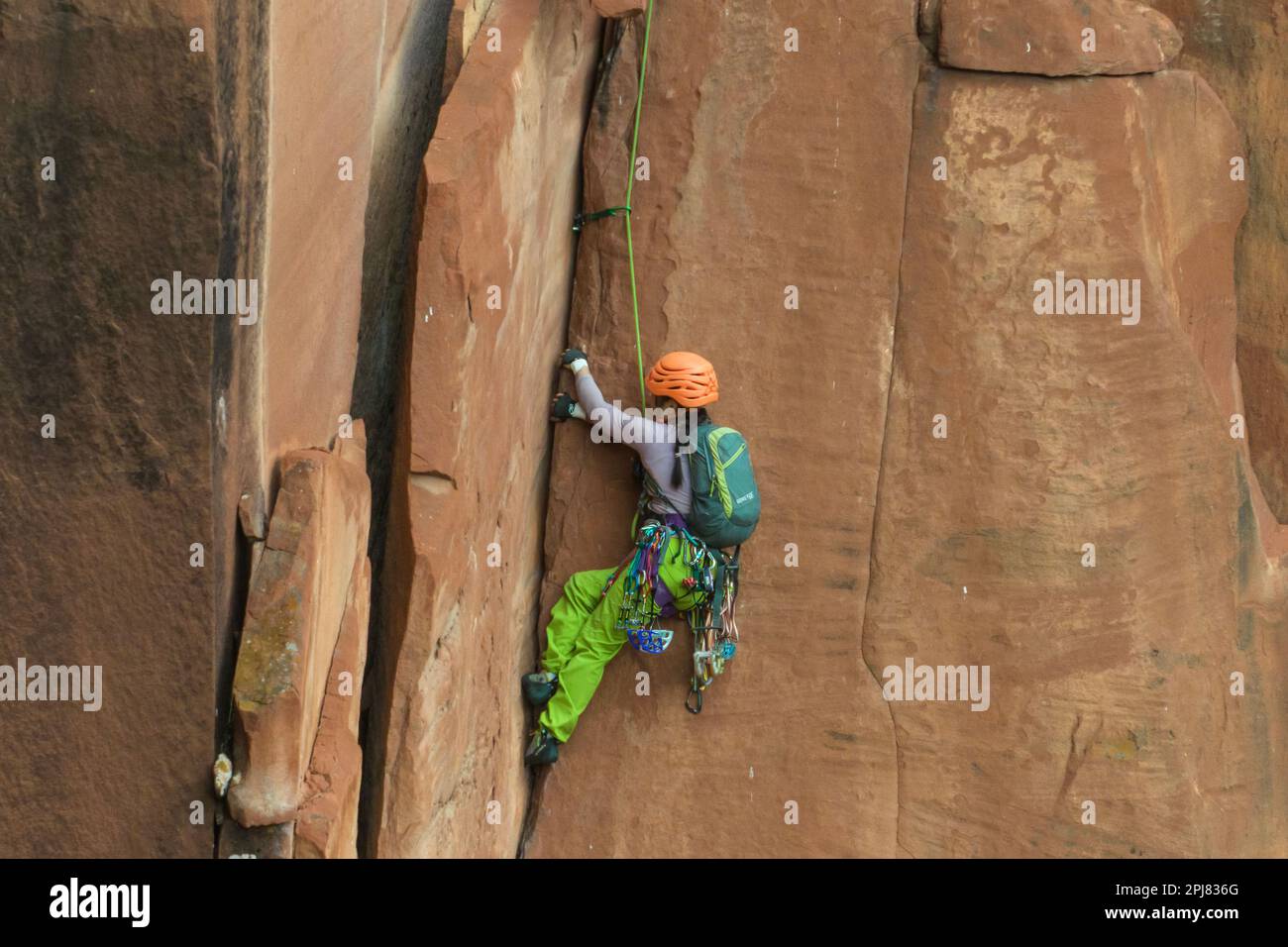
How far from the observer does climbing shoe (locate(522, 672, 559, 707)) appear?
6.65 meters

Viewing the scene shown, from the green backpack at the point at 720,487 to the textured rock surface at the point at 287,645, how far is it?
1.82 meters

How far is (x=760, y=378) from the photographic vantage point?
673 centimetres

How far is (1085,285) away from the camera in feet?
21.8

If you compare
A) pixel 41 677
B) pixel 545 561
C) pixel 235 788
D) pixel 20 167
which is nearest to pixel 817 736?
pixel 545 561

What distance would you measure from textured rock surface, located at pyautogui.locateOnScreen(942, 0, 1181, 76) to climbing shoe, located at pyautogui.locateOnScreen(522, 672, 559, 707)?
3.14m

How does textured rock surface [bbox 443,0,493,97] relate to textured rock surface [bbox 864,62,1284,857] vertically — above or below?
above

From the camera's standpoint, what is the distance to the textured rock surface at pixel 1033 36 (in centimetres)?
649

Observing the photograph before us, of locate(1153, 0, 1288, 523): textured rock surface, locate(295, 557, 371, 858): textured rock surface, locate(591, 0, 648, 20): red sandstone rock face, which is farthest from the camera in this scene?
locate(1153, 0, 1288, 523): textured rock surface

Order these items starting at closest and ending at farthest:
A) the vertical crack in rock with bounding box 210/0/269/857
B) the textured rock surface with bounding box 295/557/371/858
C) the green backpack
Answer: the vertical crack in rock with bounding box 210/0/269/857, the textured rock surface with bounding box 295/557/371/858, the green backpack

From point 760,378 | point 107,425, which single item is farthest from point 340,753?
point 760,378

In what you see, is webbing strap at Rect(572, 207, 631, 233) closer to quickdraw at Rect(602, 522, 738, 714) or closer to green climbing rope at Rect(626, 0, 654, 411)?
green climbing rope at Rect(626, 0, 654, 411)

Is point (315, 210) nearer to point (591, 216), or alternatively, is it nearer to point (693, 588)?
point (591, 216)

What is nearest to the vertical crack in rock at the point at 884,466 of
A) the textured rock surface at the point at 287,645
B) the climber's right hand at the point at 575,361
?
the climber's right hand at the point at 575,361

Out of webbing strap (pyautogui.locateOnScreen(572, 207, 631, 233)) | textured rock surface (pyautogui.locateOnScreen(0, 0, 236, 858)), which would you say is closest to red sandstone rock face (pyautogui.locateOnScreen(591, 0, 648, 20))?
webbing strap (pyautogui.locateOnScreen(572, 207, 631, 233))
